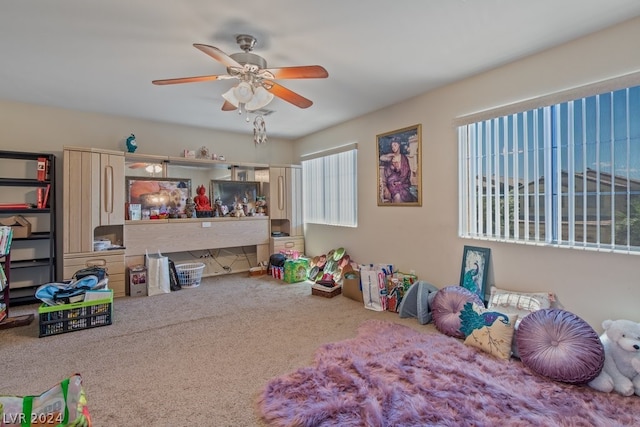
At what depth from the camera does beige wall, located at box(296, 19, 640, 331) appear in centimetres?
227

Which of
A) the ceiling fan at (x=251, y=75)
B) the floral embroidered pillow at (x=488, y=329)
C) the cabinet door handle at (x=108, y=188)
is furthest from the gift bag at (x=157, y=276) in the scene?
the floral embroidered pillow at (x=488, y=329)

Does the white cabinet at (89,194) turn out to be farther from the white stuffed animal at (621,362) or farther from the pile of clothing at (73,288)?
the white stuffed animal at (621,362)

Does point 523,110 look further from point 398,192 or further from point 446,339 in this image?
point 446,339

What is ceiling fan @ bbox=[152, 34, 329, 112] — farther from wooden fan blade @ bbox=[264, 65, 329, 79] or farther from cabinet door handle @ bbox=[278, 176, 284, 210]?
cabinet door handle @ bbox=[278, 176, 284, 210]

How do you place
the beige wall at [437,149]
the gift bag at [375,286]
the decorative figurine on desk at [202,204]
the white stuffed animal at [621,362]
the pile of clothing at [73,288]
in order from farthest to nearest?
the decorative figurine on desk at [202,204]
the gift bag at [375,286]
the pile of clothing at [73,288]
the beige wall at [437,149]
the white stuffed animal at [621,362]

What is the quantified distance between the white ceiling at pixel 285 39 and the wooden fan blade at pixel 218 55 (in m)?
0.25

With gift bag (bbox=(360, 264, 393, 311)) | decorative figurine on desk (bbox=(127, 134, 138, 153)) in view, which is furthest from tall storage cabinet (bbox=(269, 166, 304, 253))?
gift bag (bbox=(360, 264, 393, 311))

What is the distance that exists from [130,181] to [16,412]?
3752mm

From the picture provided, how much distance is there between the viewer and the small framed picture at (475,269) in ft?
9.96

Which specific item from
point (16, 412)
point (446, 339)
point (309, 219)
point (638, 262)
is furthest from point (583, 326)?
point (309, 219)

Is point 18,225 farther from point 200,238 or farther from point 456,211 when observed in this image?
point 456,211

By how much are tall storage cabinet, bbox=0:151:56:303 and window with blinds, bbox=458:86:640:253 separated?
15.6 feet

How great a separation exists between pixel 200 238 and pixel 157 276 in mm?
838

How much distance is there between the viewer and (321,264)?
4.87m
